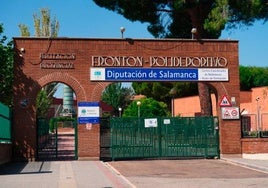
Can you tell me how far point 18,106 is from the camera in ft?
72.5

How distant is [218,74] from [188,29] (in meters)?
7.98

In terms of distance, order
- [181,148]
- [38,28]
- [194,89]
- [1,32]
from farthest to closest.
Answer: [194,89], [38,28], [1,32], [181,148]

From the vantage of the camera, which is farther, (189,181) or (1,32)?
(1,32)

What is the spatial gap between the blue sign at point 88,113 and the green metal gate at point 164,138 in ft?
2.54

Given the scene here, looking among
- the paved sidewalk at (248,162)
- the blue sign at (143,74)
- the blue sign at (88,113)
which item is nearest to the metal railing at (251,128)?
the paved sidewalk at (248,162)

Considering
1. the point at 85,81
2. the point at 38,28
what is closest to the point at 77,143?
the point at 85,81

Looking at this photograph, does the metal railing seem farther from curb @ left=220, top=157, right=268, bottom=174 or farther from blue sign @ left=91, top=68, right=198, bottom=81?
blue sign @ left=91, top=68, right=198, bottom=81

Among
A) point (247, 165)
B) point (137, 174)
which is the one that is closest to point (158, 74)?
point (247, 165)

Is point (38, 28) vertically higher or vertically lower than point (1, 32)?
higher

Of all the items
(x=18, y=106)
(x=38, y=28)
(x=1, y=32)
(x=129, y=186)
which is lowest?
(x=129, y=186)

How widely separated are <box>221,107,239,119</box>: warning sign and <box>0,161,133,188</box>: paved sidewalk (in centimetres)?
648

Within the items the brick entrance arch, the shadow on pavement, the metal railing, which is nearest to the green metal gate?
the brick entrance arch

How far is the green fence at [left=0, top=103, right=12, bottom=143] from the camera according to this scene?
63.3ft

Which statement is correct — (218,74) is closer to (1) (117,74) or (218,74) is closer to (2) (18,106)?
(1) (117,74)
